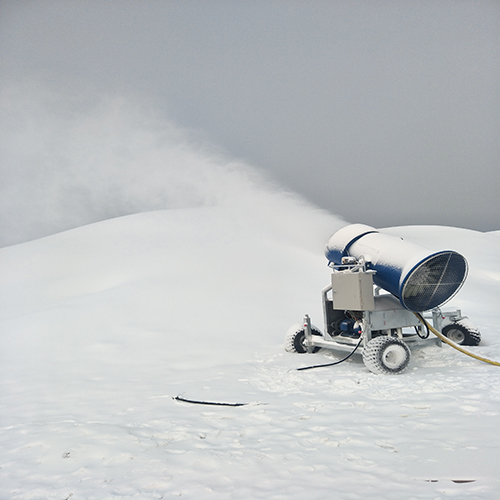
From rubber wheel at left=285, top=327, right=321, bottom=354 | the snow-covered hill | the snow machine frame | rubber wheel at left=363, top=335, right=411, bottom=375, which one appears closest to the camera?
the snow-covered hill

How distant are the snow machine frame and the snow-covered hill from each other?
265mm

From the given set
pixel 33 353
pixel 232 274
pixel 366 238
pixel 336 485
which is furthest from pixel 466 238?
pixel 336 485

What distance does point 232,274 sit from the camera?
1580 centimetres

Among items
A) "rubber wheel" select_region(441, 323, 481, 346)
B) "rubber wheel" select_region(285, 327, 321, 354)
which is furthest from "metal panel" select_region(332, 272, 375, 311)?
"rubber wheel" select_region(441, 323, 481, 346)

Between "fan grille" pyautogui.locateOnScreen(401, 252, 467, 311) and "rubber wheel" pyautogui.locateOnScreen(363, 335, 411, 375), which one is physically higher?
"fan grille" pyautogui.locateOnScreen(401, 252, 467, 311)

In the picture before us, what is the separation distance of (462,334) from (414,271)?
8.29 feet

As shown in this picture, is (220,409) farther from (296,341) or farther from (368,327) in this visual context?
(296,341)

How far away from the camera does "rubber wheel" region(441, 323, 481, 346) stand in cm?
792

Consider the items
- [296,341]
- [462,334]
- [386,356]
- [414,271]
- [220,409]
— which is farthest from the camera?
[462,334]

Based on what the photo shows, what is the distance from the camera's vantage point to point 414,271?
634cm

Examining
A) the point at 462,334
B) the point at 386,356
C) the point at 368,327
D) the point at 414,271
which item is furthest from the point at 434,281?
the point at 462,334

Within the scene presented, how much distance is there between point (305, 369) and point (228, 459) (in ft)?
10.4

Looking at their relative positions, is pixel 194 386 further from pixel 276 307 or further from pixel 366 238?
pixel 276 307

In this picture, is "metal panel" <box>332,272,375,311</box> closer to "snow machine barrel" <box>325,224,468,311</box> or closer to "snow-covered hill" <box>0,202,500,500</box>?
"snow machine barrel" <box>325,224,468,311</box>
